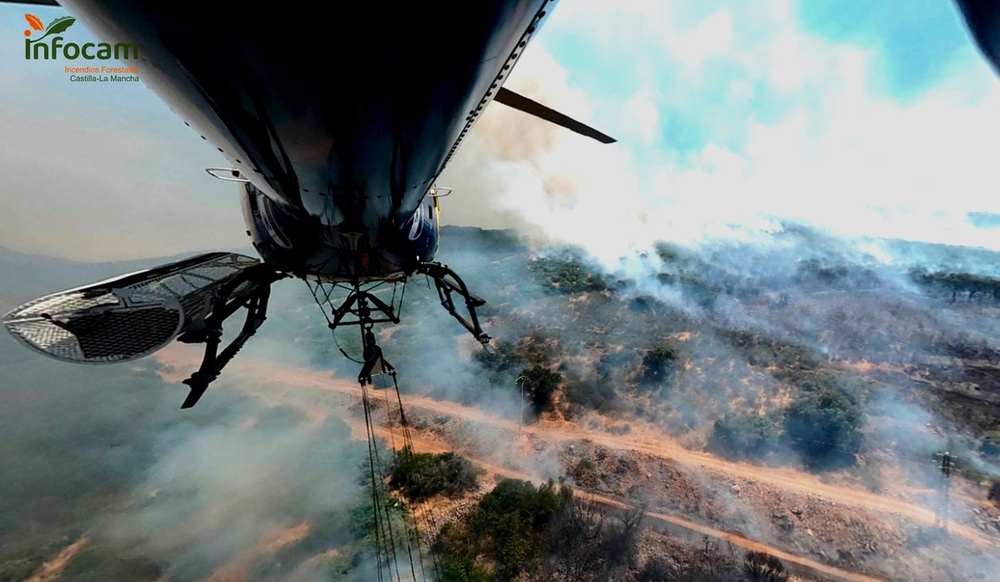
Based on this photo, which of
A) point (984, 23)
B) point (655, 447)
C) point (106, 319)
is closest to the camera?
point (984, 23)

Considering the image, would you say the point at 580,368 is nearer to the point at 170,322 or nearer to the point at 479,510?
the point at 479,510

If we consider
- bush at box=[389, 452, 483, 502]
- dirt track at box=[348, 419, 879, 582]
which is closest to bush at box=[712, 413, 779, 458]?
dirt track at box=[348, 419, 879, 582]

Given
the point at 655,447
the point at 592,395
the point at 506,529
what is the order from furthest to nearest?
the point at 592,395 → the point at 655,447 → the point at 506,529

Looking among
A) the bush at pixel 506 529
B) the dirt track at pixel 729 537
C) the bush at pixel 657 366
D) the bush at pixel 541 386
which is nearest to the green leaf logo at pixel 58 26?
the bush at pixel 506 529

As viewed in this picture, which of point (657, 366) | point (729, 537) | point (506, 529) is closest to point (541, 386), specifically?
point (657, 366)

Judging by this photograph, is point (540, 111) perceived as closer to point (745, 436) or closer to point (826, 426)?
point (745, 436)

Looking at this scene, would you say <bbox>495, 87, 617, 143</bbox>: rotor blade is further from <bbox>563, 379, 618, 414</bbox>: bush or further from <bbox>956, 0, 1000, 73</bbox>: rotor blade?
<bbox>563, 379, 618, 414</bbox>: bush
